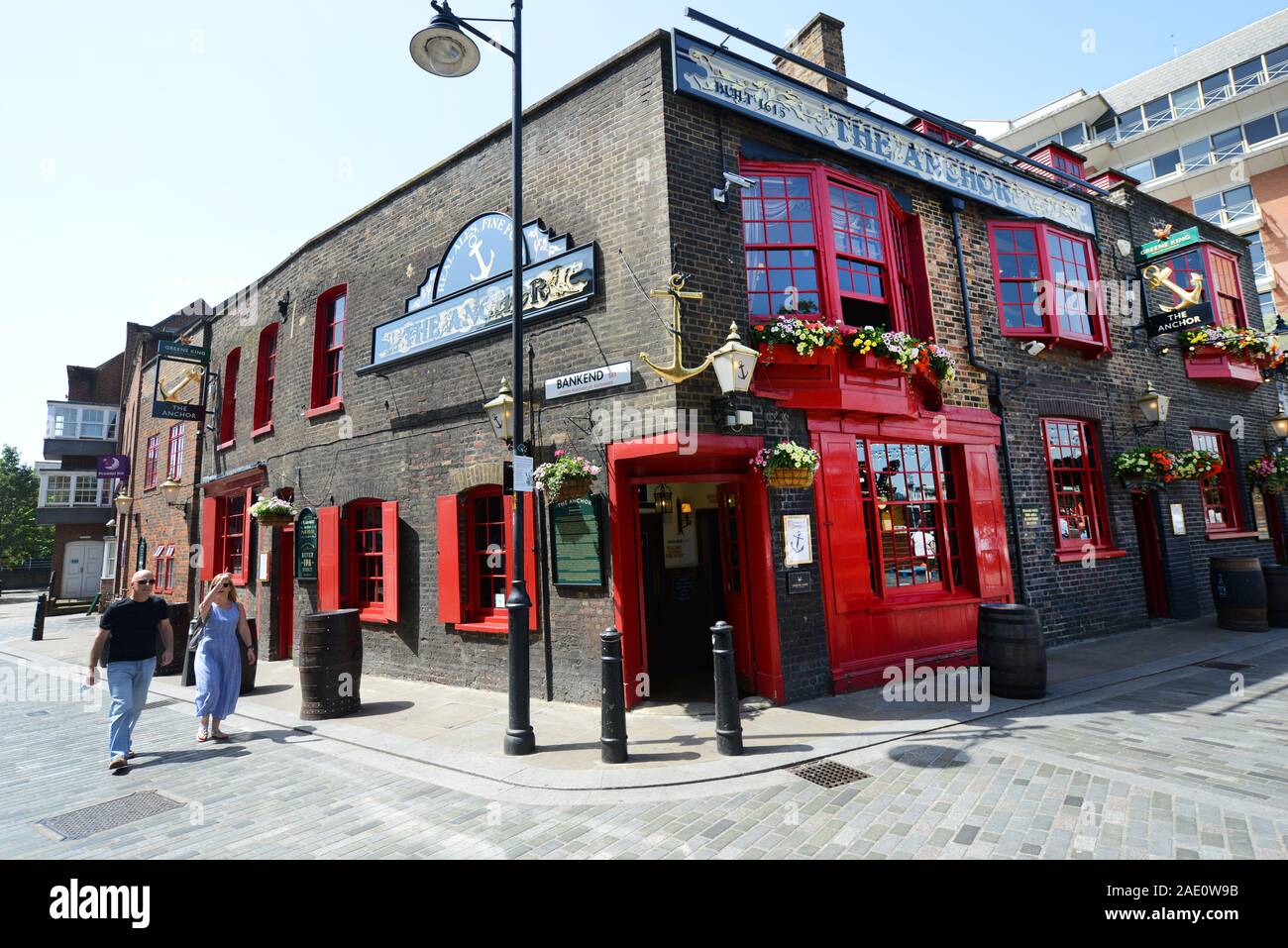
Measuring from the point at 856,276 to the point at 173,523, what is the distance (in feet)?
61.0

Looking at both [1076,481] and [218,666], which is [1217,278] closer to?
[1076,481]

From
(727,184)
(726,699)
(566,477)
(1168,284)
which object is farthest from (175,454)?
(1168,284)

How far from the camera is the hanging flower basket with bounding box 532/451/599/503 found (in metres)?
6.68

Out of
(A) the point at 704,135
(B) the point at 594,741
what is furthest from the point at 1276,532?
(B) the point at 594,741

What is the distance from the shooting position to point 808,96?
8.06m

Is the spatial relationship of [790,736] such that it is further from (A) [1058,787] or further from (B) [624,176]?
(B) [624,176]

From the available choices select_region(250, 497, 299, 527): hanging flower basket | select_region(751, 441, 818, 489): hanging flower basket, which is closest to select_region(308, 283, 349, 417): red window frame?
select_region(250, 497, 299, 527): hanging flower basket

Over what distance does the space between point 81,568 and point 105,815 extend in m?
38.7

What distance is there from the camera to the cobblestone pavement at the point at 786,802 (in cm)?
367

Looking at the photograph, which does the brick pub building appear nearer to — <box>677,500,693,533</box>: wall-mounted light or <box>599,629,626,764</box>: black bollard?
<box>677,500,693,533</box>: wall-mounted light

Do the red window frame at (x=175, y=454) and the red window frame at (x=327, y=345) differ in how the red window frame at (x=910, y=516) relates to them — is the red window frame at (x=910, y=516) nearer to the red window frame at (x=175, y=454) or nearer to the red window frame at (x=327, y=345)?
the red window frame at (x=327, y=345)

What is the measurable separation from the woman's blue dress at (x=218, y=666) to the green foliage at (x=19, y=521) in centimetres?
4575

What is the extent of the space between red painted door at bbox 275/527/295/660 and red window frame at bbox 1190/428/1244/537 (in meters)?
18.7

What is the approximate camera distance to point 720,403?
6770 mm
